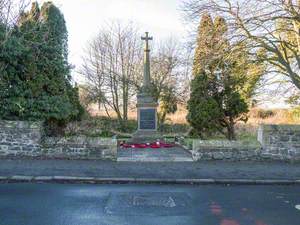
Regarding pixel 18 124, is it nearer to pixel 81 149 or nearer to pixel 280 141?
pixel 81 149

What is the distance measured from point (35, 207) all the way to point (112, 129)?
73.9 feet

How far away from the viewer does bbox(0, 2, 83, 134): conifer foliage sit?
14250 millimetres

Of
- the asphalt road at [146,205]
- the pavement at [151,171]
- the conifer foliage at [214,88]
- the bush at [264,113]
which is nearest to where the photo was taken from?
the asphalt road at [146,205]

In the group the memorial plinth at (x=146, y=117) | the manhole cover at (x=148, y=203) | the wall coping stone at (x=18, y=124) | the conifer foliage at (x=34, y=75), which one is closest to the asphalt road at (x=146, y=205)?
the manhole cover at (x=148, y=203)

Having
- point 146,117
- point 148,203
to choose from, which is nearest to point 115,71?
point 146,117

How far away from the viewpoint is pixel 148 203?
774 centimetres

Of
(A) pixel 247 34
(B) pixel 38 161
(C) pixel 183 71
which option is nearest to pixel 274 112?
(C) pixel 183 71

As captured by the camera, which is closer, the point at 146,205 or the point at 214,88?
the point at 146,205

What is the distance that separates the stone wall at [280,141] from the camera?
46.8 ft

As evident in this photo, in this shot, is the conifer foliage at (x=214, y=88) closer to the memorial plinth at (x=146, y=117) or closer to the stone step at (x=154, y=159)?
the memorial plinth at (x=146, y=117)

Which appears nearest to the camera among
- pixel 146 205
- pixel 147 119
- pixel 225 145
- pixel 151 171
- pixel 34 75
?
pixel 146 205

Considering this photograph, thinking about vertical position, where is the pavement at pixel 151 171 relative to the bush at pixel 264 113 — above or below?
below

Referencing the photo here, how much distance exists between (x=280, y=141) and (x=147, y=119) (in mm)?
9727

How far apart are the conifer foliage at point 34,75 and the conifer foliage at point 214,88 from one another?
6076mm
